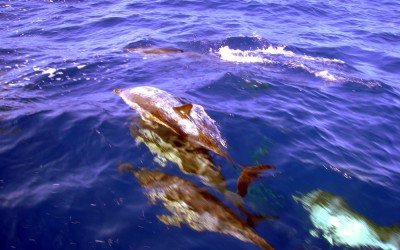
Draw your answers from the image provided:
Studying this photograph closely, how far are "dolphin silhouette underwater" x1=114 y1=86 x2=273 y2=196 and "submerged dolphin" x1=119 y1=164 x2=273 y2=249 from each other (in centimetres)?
68

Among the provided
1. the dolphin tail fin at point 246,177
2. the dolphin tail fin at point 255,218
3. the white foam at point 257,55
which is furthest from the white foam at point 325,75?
the dolphin tail fin at point 255,218

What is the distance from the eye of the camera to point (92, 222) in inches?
196

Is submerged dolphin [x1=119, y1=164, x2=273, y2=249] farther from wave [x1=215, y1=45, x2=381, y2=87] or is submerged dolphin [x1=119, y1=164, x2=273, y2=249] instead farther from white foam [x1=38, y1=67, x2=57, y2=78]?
wave [x1=215, y1=45, x2=381, y2=87]

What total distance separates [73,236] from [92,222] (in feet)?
1.04

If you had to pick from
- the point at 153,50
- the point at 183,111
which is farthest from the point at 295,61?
the point at 183,111

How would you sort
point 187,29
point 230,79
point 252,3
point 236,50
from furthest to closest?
1. point 252,3
2. point 187,29
3. point 236,50
4. point 230,79

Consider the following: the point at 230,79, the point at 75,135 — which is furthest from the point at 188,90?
the point at 75,135

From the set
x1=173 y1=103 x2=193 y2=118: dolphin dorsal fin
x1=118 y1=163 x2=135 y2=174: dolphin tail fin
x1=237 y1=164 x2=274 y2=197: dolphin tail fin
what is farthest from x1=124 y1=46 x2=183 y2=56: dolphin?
x1=237 y1=164 x2=274 y2=197: dolphin tail fin

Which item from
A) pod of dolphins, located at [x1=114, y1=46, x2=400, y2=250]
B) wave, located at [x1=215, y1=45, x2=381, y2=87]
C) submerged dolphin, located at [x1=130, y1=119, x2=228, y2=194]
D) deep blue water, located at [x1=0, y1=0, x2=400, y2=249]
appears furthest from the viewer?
wave, located at [x1=215, y1=45, x2=381, y2=87]

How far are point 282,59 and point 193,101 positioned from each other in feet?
14.5

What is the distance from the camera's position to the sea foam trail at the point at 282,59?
1071 cm

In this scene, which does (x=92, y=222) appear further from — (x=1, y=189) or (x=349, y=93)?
(x=349, y=93)

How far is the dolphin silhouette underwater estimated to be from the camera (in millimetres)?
5527

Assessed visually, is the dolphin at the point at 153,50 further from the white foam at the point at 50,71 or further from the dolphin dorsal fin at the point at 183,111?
the dolphin dorsal fin at the point at 183,111
